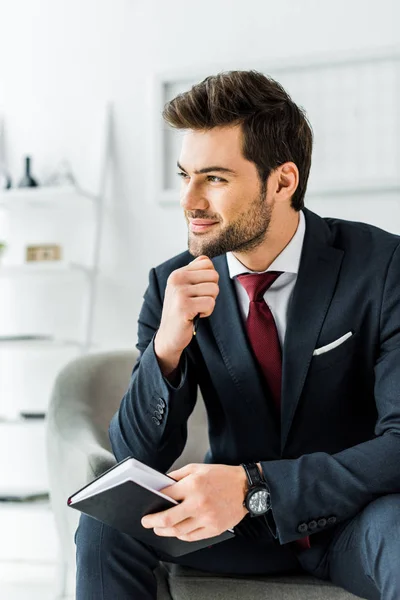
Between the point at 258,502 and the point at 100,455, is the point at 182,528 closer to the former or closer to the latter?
the point at 258,502

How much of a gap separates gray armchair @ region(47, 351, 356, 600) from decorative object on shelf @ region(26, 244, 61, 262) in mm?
1177

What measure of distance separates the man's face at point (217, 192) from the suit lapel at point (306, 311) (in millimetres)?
140

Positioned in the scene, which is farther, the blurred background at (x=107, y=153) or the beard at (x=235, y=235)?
the blurred background at (x=107, y=153)

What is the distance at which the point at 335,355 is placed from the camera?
1637mm

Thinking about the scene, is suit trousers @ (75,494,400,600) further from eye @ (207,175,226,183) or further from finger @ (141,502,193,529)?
eye @ (207,175,226,183)

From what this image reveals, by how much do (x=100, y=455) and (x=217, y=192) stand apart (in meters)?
0.66

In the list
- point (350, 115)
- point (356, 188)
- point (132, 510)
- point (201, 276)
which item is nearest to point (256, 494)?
point (132, 510)

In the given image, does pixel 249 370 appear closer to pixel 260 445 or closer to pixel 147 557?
pixel 260 445

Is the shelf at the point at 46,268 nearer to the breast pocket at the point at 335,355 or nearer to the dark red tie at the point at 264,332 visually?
the dark red tie at the point at 264,332

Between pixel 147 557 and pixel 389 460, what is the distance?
50 centimetres

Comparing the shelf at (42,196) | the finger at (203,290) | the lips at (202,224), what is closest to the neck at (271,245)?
the lips at (202,224)

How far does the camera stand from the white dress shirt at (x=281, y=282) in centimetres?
174

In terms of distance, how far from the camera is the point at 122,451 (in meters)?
1.65

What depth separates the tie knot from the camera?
1738 millimetres
